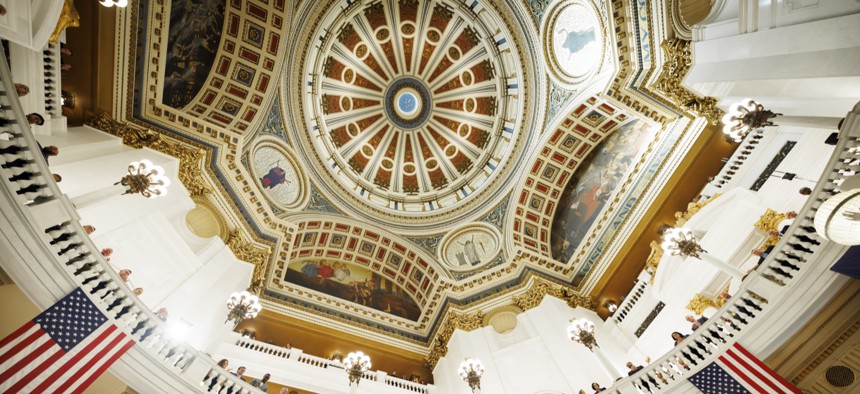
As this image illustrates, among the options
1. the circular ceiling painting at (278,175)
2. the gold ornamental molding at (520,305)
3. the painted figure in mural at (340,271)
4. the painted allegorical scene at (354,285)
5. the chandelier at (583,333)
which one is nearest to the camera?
the chandelier at (583,333)

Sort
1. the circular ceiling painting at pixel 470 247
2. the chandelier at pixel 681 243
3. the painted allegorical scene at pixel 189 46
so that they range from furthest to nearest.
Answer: the circular ceiling painting at pixel 470 247, the painted allegorical scene at pixel 189 46, the chandelier at pixel 681 243

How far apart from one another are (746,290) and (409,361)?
471 inches

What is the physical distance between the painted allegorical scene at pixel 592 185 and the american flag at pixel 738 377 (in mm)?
7950

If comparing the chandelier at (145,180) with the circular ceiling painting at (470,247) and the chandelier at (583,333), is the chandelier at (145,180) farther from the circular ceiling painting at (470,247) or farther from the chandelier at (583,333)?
the circular ceiling painting at (470,247)

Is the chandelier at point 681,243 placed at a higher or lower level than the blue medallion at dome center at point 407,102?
lower

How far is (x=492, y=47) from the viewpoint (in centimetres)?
1652

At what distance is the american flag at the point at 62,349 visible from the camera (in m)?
5.04

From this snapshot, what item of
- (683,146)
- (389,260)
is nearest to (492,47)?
(683,146)

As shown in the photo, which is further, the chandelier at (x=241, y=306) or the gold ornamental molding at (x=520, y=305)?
the gold ornamental molding at (x=520, y=305)

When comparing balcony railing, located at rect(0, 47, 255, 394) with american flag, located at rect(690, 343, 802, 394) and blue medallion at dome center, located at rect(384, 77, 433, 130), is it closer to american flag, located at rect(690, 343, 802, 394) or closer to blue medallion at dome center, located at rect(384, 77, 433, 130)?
american flag, located at rect(690, 343, 802, 394)

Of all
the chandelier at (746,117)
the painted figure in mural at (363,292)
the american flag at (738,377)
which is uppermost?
the painted figure in mural at (363,292)

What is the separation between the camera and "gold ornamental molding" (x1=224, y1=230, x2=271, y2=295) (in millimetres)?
12695

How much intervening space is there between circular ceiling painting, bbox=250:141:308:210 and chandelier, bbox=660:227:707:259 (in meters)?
13.6

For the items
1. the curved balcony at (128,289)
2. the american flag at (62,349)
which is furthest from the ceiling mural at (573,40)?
the american flag at (62,349)
